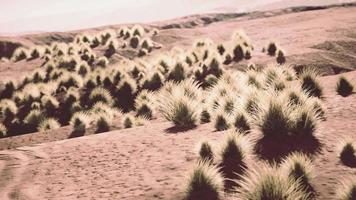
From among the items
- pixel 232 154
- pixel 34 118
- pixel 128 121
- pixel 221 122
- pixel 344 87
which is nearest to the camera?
pixel 232 154

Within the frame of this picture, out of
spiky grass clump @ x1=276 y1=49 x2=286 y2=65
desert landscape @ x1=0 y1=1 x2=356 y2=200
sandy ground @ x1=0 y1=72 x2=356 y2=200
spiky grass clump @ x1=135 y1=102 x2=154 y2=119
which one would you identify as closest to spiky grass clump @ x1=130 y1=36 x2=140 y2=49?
desert landscape @ x1=0 y1=1 x2=356 y2=200

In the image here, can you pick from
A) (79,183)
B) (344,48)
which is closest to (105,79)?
(344,48)

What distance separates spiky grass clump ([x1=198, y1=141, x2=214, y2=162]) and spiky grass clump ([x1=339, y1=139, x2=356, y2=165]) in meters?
1.83

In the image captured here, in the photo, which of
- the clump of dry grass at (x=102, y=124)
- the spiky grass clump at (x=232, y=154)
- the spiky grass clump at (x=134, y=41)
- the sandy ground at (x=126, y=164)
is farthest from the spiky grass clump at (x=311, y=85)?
the spiky grass clump at (x=134, y=41)

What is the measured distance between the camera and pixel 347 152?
6.13 m

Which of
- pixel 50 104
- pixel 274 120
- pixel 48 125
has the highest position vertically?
pixel 274 120

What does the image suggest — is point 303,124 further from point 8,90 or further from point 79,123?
point 8,90

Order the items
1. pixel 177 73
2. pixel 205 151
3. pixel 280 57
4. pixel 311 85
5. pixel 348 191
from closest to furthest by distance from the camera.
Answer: pixel 348 191 < pixel 205 151 < pixel 311 85 < pixel 177 73 < pixel 280 57

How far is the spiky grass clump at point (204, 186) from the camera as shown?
5.47 meters

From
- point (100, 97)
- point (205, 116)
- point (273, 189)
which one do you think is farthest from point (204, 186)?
point (100, 97)

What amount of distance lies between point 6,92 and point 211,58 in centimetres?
883

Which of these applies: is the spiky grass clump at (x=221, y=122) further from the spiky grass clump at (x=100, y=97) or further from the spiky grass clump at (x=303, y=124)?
the spiky grass clump at (x=100, y=97)

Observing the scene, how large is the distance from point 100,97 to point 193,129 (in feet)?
25.2

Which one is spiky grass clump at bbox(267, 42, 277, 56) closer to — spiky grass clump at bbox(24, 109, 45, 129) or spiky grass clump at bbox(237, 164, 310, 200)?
spiky grass clump at bbox(24, 109, 45, 129)
